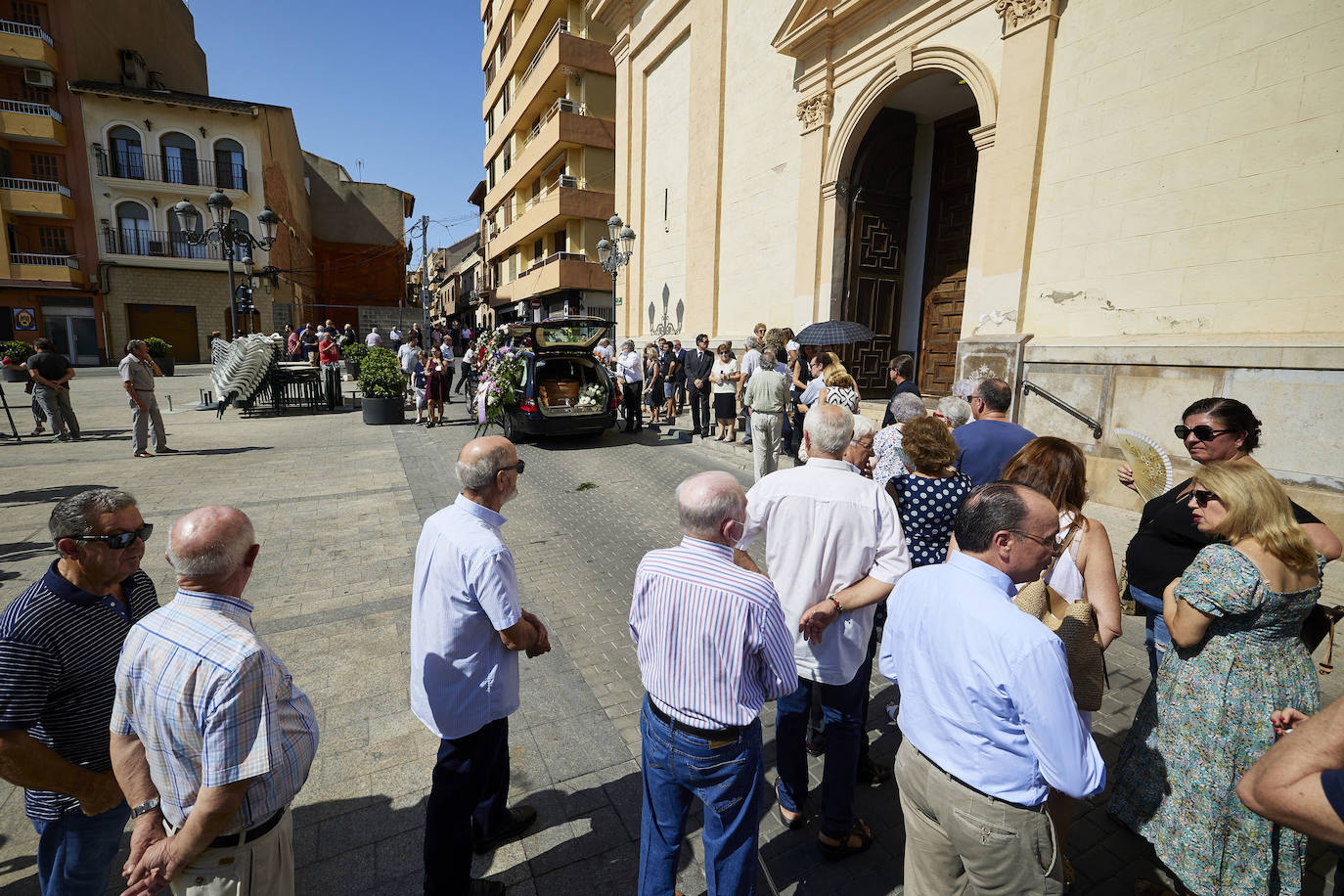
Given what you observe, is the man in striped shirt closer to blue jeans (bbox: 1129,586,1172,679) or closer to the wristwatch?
the wristwatch

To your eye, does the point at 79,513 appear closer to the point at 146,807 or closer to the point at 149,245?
the point at 146,807

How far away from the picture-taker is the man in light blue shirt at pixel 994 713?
1.64 metres

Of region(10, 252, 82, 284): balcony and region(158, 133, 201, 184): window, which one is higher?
region(158, 133, 201, 184): window

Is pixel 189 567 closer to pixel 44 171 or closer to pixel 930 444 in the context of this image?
pixel 930 444

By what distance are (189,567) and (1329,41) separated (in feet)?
30.1

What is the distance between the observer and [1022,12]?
26.5ft

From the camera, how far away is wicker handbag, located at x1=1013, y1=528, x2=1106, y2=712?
2.24 meters

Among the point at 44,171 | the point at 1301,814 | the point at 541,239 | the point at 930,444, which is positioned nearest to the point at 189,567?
the point at 1301,814

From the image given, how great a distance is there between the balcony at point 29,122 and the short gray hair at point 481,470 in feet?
125

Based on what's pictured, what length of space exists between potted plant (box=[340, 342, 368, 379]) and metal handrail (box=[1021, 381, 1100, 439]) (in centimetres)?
1934

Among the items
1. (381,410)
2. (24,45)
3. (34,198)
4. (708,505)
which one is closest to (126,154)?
(34,198)

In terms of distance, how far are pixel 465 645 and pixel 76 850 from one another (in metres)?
1.32

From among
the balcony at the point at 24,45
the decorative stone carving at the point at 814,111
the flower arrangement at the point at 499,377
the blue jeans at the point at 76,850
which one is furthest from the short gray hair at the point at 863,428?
the balcony at the point at 24,45

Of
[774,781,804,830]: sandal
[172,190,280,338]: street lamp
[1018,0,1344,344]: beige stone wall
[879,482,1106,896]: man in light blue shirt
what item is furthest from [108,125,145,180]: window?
[879,482,1106,896]: man in light blue shirt
